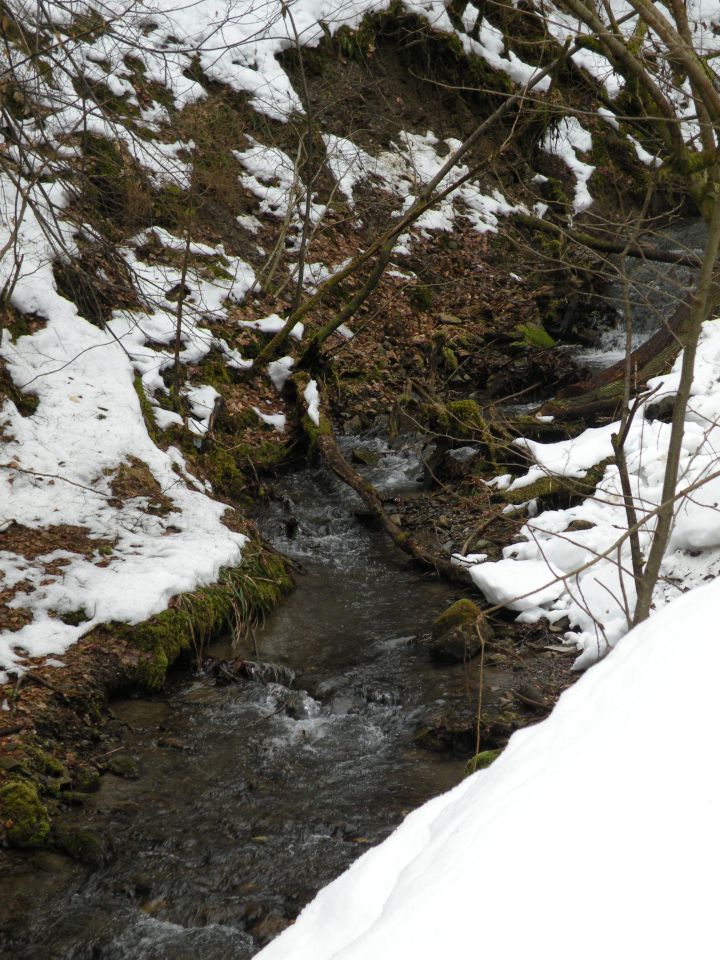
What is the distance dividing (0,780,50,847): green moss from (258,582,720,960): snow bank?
2.27 m

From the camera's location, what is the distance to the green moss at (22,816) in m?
3.52

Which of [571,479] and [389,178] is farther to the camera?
→ [389,178]

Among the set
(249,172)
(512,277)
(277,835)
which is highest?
(249,172)

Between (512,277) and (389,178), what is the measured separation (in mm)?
2739

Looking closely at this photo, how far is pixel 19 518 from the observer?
214 inches

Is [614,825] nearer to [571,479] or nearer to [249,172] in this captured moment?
[571,479]

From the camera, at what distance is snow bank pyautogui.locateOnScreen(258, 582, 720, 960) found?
102 centimetres

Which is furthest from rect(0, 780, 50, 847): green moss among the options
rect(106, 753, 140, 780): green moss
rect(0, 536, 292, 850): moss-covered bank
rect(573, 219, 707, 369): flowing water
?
rect(573, 219, 707, 369): flowing water

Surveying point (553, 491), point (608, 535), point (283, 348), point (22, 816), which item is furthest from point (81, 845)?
point (283, 348)

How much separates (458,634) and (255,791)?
174 centimetres

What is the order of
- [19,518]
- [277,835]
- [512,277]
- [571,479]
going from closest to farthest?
1. [277,835]
2. [19,518]
3. [571,479]
4. [512,277]

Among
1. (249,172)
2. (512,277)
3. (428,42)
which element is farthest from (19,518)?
(428,42)

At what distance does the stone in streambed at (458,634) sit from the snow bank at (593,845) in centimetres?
332

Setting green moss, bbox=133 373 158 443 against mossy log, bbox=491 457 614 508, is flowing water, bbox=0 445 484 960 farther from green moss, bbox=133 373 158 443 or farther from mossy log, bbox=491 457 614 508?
green moss, bbox=133 373 158 443
